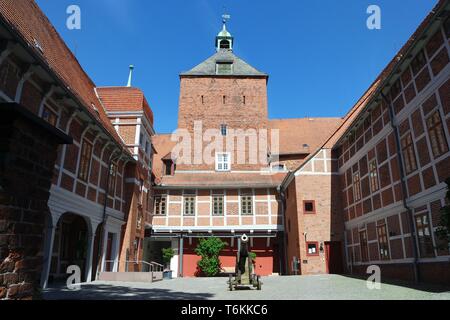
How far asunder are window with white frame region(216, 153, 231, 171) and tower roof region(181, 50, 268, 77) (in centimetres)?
711

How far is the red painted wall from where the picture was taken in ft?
81.8

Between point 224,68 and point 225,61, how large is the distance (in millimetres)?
660

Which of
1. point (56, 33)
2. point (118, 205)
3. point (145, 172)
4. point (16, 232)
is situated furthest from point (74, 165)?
point (16, 232)

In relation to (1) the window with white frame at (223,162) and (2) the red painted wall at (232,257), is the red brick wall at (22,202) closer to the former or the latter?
(2) the red painted wall at (232,257)

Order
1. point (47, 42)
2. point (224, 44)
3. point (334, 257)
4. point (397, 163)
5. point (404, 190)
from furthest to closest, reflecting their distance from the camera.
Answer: point (224, 44) < point (334, 257) < point (47, 42) < point (397, 163) < point (404, 190)

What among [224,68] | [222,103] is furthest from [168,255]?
[224,68]

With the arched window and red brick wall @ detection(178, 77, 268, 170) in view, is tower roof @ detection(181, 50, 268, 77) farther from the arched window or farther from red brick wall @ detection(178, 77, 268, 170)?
the arched window

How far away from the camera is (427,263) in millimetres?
11484

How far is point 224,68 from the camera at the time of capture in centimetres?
3169
